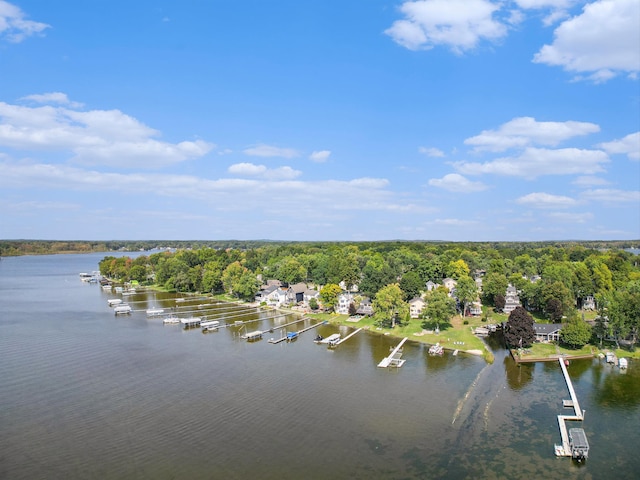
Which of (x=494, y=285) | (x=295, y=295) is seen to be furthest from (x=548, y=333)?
(x=295, y=295)

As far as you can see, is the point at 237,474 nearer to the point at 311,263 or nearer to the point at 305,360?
the point at 305,360

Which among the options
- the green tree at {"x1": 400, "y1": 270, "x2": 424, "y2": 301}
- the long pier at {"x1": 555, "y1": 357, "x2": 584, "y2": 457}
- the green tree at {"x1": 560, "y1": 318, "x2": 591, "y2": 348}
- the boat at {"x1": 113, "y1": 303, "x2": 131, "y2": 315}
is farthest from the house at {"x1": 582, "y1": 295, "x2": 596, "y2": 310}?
the boat at {"x1": 113, "y1": 303, "x2": 131, "y2": 315}

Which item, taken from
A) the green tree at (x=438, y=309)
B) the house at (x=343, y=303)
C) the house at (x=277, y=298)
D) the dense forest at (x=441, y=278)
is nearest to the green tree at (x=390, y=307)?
the dense forest at (x=441, y=278)

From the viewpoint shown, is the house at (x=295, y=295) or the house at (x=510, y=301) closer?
the house at (x=510, y=301)

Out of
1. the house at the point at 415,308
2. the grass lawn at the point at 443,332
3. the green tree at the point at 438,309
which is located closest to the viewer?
the grass lawn at the point at 443,332

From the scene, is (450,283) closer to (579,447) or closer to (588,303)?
(588,303)

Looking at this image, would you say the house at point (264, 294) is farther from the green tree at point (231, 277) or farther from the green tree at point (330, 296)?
the green tree at point (330, 296)

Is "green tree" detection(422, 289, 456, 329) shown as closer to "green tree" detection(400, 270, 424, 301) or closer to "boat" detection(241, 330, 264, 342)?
"green tree" detection(400, 270, 424, 301)
